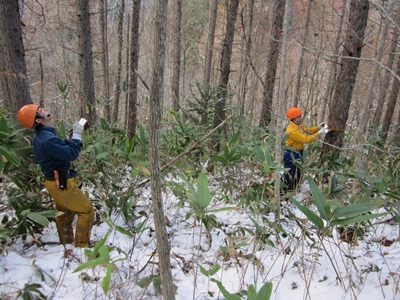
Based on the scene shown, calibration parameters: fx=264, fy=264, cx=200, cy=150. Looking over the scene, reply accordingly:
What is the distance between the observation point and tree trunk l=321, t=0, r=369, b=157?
4104 millimetres

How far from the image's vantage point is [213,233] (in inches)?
128

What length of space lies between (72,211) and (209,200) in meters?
2.00

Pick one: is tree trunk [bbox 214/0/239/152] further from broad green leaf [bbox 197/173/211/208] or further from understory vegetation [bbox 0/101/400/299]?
broad green leaf [bbox 197/173/211/208]

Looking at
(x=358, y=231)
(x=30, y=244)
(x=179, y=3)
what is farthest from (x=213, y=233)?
(x=179, y=3)

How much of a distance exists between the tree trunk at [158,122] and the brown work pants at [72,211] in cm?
181

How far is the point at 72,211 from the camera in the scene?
112 inches

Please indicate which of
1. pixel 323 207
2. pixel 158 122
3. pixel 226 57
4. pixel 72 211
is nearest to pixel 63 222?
pixel 72 211

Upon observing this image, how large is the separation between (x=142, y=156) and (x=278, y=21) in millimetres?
5381

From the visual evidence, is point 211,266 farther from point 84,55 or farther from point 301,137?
point 84,55

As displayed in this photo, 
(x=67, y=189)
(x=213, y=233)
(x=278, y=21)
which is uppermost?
(x=278, y=21)

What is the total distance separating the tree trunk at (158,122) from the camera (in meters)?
1.03

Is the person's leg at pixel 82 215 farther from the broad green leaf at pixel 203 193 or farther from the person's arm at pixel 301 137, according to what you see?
the person's arm at pixel 301 137

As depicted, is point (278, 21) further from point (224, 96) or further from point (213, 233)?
point (213, 233)

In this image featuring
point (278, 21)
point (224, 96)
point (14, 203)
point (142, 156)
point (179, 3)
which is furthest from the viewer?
point (179, 3)
